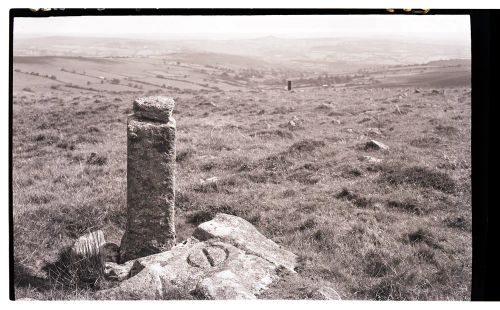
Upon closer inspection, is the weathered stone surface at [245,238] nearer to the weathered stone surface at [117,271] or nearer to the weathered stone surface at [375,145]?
the weathered stone surface at [117,271]

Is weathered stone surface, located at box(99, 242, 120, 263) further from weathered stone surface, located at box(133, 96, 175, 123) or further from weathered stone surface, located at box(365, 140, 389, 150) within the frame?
weathered stone surface, located at box(365, 140, 389, 150)

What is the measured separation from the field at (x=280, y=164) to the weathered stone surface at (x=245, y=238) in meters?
0.31

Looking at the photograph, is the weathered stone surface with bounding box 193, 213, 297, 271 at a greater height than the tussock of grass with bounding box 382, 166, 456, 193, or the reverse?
the tussock of grass with bounding box 382, 166, 456, 193

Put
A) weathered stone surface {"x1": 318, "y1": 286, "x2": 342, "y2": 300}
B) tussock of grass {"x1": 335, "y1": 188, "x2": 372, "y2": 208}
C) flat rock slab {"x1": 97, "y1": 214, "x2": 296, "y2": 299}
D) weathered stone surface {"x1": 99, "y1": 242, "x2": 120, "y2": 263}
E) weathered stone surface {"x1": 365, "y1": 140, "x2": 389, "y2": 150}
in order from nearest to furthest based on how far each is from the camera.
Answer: flat rock slab {"x1": 97, "y1": 214, "x2": 296, "y2": 299} < weathered stone surface {"x1": 318, "y1": 286, "x2": 342, "y2": 300} < weathered stone surface {"x1": 99, "y1": 242, "x2": 120, "y2": 263} < tussock of grass {"x1": 335, "y1": 188, "x2": 372, "y2": 208} < weathered stone surface {"x1": 365, "y1": 140, "x2": 389, "y2": 150}

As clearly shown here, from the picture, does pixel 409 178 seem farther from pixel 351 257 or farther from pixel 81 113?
pixel 81 113

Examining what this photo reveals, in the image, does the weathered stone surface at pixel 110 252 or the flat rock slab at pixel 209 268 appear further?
the weathered stone surface at pixel 110 252

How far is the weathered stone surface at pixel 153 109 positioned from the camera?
224 inches

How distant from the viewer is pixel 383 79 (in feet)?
23.1

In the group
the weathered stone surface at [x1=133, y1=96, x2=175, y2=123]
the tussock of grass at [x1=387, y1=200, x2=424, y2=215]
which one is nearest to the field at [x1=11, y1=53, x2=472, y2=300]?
the tussock of grass at [x1=387, y1=200, x2=424, y2=215]

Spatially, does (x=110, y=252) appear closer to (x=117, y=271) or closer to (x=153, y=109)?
(x=117, y=271)

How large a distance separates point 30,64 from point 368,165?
17.5ft

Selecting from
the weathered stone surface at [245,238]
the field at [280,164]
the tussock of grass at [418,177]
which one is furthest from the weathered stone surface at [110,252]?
the tussock of grass at [418,177]

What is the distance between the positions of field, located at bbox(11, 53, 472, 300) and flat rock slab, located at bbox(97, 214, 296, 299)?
10.9 inches

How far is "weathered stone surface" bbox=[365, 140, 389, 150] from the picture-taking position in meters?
8.38
